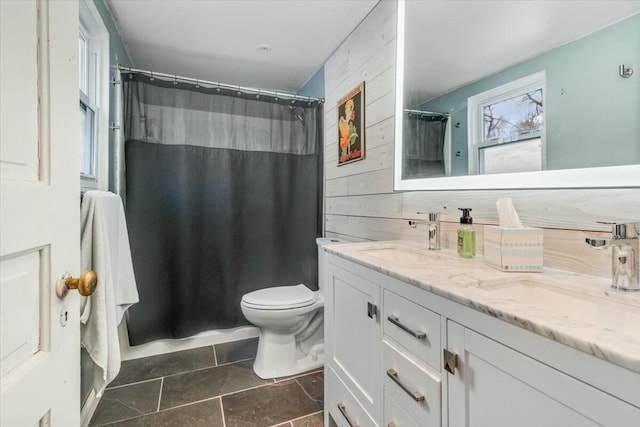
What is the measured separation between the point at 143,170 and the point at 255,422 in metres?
1.69

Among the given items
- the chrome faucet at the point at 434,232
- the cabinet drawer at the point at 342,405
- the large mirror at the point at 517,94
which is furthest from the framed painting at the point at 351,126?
the cabinet drawer at the point at 342,405

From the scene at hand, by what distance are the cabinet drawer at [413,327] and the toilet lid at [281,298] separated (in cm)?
96

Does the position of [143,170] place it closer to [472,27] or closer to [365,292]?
[365,292]

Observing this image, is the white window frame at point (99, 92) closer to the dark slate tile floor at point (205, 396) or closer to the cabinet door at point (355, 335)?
the dark slate tile floor at point (205, 396)

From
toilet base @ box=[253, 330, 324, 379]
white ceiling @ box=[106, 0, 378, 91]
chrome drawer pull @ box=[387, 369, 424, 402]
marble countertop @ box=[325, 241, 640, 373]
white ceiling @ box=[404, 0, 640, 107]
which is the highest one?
white ceiling @ box=[106, 0, 378, 91]

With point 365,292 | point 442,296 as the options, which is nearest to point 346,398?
point 365,292

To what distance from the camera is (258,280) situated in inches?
92.9

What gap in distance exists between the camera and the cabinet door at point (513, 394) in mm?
467

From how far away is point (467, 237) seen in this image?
3.72 feet

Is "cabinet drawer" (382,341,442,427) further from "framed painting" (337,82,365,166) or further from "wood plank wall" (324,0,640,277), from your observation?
"framed painting" (337,82,365,166)

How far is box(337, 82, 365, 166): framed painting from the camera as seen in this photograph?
192cm

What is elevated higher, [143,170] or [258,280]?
[143,170]

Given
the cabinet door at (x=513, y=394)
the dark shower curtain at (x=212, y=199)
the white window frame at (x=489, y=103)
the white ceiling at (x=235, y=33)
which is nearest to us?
the cabinet door at (x=513, y=394)

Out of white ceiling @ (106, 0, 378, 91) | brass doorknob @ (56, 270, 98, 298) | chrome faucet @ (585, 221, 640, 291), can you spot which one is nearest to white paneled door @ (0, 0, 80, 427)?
brass doorknob @ (56, 270, 98, 298)
